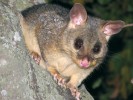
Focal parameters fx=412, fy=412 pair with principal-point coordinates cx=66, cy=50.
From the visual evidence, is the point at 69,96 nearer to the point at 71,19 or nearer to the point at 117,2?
the point at 71,19

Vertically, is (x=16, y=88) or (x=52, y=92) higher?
(x=16, y=88)

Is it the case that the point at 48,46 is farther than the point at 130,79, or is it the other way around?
the point at 130,79

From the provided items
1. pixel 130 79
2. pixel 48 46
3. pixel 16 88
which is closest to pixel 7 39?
pixel 16 88

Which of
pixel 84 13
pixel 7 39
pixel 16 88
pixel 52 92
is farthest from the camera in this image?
pixel 84 13

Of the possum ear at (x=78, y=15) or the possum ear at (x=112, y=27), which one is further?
the possum ear at (x=112, y=27)

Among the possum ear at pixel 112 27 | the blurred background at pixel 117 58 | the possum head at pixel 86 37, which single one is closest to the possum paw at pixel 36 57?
the possum head at pixel 86 37

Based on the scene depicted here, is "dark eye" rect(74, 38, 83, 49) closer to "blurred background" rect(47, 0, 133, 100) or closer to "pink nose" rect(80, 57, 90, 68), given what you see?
"pink nose" rect(80, 57, 90, 68)

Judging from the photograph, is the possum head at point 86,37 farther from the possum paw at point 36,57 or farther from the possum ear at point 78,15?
the possum paw at point 36,57
